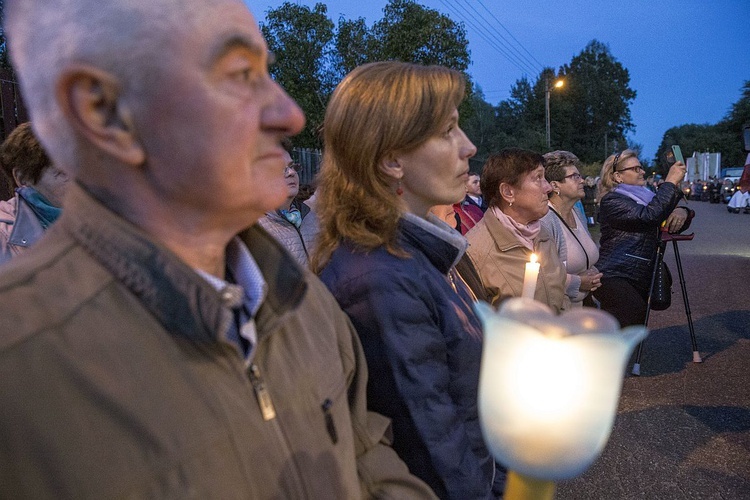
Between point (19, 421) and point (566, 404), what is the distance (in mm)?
758

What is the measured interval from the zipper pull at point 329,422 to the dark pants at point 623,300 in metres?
4.58

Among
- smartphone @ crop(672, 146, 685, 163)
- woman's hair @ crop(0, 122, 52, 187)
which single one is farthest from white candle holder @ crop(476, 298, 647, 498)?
smartphone @ crop(672, 146, 685, 163)

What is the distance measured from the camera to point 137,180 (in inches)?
40.9

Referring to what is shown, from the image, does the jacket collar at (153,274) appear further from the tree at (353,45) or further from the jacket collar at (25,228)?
the tree at (353,45)

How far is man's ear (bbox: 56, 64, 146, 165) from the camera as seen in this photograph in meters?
0.97

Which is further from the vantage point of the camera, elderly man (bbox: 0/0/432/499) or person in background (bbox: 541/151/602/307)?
person in background (bbox: 541/151/602/307)

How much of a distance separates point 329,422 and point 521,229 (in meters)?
2.72

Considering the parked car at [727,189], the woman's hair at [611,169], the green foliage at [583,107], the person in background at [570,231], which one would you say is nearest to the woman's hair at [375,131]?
the person in background at [570,231]

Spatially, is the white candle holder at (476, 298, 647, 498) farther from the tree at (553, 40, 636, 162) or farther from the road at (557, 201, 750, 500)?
the tree at (553, 40, 636, 162)

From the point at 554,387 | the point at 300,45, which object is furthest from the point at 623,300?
the point at 300,45

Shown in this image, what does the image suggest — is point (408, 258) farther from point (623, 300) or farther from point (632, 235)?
point (632, 235)

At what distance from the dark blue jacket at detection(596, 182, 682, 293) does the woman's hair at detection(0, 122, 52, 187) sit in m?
4.53

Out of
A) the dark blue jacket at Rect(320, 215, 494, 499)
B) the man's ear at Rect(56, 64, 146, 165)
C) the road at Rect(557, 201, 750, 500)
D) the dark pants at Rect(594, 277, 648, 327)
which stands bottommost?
the road at Rect(557, 201, 750, 500)

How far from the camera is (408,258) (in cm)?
178
